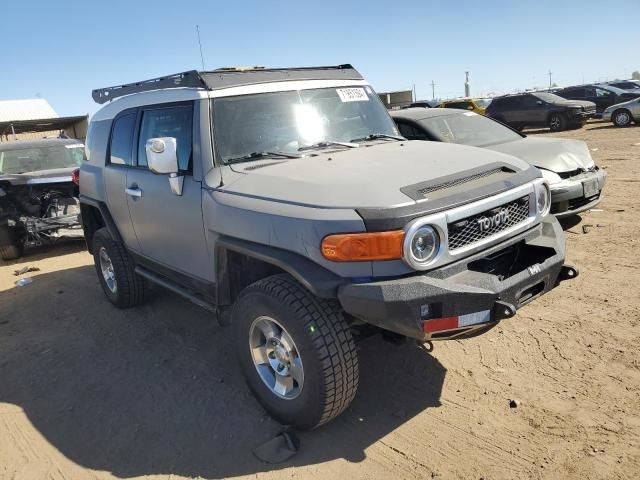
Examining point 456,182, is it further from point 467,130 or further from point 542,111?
point 542,111

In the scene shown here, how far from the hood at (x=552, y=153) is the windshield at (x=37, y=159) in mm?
7249

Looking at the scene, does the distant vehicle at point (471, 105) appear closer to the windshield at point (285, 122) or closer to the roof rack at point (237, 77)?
the roof rack at point (237, 77)

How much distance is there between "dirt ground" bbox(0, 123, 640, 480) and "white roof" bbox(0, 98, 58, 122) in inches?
879

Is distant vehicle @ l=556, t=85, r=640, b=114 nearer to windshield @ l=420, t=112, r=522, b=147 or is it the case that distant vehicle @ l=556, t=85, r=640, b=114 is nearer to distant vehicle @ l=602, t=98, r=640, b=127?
distant vehicle @ l=602, t=98, r=640, b=127

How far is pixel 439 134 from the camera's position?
6.89 m

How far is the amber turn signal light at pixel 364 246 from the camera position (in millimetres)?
2502

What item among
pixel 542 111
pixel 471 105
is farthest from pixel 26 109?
pixel 542 111

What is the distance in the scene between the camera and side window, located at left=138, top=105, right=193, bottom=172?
3600mm

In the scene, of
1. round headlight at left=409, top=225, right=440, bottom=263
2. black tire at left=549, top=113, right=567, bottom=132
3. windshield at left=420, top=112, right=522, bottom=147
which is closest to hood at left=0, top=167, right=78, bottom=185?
windshield at left=420, top=112, right=522, bottom=147

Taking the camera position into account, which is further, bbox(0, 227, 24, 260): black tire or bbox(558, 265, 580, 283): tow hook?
bbox(0, 227, 24, 260): black tire

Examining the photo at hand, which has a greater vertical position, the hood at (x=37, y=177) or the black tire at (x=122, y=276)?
the hood at (x=37, y=177)

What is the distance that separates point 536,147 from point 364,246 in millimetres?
5190

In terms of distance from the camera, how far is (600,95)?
22.0 m

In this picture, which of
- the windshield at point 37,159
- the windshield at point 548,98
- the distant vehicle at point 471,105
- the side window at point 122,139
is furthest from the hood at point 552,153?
the distant vehicle at point 471,105
